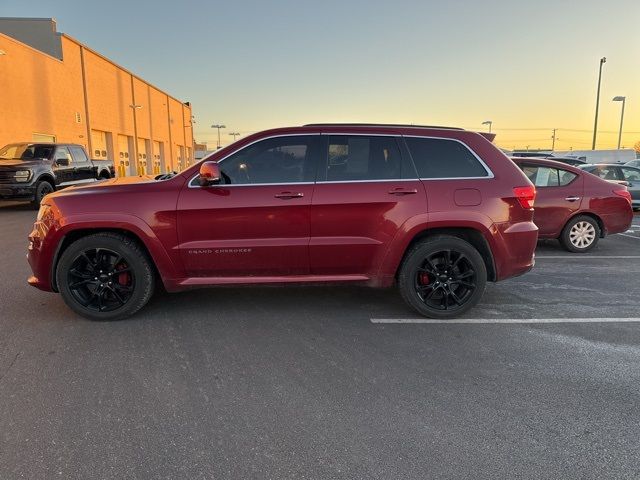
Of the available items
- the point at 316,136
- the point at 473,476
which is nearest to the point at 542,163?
the point at 316,136

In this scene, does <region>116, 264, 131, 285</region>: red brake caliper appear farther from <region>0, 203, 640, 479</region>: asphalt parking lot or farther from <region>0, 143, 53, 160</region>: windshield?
<region>0, 143, 53, 160</region>: windshield

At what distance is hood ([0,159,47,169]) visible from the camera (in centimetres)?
1257

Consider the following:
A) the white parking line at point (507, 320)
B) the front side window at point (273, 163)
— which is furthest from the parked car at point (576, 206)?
the front side window at point (273, 163)

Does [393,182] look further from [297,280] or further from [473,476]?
[473,476]

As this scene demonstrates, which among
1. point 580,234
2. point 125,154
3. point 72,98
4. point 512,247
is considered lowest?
point 580,234

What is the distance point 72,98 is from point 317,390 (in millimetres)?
29272

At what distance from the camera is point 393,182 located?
434 centimetres

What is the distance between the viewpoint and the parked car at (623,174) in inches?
508

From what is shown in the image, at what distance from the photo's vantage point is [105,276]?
433 centimetres

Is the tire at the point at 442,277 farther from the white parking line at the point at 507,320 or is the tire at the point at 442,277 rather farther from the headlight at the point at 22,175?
the headlight at the point at 22,175

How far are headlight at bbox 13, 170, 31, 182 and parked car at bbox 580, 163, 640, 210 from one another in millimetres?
16166

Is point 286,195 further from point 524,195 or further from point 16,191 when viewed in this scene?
point 16,191

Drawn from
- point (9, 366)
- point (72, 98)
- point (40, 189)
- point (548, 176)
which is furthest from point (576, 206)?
point (72, 98)

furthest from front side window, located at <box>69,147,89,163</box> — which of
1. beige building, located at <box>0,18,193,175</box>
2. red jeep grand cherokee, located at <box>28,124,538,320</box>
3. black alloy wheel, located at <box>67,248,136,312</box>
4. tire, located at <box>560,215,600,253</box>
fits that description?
tire, located at <box>560,215,600,253</box>
